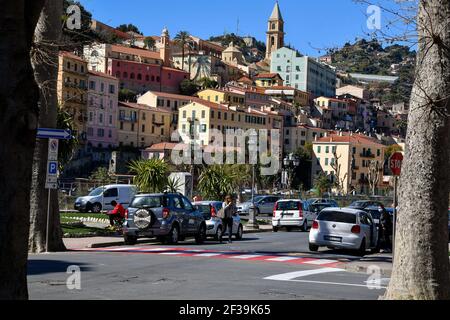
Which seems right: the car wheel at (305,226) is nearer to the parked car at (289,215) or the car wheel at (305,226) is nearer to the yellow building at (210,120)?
the parked car at (289,215)

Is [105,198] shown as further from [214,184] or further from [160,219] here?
[160,219]

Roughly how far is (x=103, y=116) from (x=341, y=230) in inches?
4202

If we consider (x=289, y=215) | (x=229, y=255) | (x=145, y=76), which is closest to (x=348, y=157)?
(x=145, y=76)

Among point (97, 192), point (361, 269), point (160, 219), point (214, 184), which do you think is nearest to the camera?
point (361, 269)

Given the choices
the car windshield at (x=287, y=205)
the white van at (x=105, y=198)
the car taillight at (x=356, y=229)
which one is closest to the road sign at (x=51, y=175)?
the car taillight at (x=356, y=229)

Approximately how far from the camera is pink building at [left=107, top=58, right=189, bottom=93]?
498 ft

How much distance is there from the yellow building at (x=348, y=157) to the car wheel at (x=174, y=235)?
365 ft

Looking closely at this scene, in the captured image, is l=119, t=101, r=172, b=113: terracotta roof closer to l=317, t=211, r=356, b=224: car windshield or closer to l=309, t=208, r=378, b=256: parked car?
l=317, t=211, r=356, b=224: car windshield

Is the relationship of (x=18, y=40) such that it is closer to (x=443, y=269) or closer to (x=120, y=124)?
(x=443, y=269)

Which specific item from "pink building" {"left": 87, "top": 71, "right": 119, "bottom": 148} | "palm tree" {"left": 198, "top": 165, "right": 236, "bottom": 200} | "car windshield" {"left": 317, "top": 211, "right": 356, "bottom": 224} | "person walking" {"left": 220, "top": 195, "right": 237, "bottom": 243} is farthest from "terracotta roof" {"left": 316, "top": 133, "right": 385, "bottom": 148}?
"car windshield" {"left": 317, "top": 211, "right": 356, "bottom": 224}

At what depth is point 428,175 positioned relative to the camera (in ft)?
35.3

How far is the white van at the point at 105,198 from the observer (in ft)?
162

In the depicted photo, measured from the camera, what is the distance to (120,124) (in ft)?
437

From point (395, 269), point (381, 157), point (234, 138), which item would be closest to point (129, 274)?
point (395, 269)
